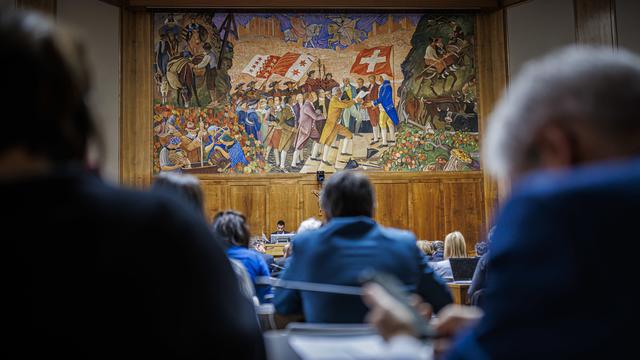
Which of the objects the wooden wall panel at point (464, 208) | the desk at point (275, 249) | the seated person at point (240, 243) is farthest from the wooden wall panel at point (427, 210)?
the seated person at point (240, 243)

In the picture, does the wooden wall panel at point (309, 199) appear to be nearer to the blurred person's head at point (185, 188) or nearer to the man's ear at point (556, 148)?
the blurred person's head at point (185, 188)

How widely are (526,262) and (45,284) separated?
0.78 metres

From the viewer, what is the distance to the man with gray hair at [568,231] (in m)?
0.99

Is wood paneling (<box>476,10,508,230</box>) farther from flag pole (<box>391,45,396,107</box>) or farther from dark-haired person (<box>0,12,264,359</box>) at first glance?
dark-haired person (<box>0,12,264,359</box>)

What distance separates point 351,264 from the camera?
283cm

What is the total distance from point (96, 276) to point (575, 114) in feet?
2.91

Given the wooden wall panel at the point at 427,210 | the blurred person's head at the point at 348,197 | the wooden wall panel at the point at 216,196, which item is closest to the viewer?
the blurred person's head at the point at 348,197

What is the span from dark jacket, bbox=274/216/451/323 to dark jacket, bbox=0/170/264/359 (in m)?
1.69

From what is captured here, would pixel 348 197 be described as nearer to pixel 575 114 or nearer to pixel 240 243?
pixel 240 243

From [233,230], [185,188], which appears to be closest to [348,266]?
[185,188]

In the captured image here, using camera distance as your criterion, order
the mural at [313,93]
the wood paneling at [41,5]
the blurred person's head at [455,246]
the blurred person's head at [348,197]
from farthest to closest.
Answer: the mural at [313,93] < the wood paneling at [41,5] < the blurred person's head at [455,246] < the blurred person's head at [348,197]

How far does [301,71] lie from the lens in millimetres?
16984

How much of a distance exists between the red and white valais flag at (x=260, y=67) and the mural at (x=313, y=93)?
0.09ft

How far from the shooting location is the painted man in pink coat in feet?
54.9
